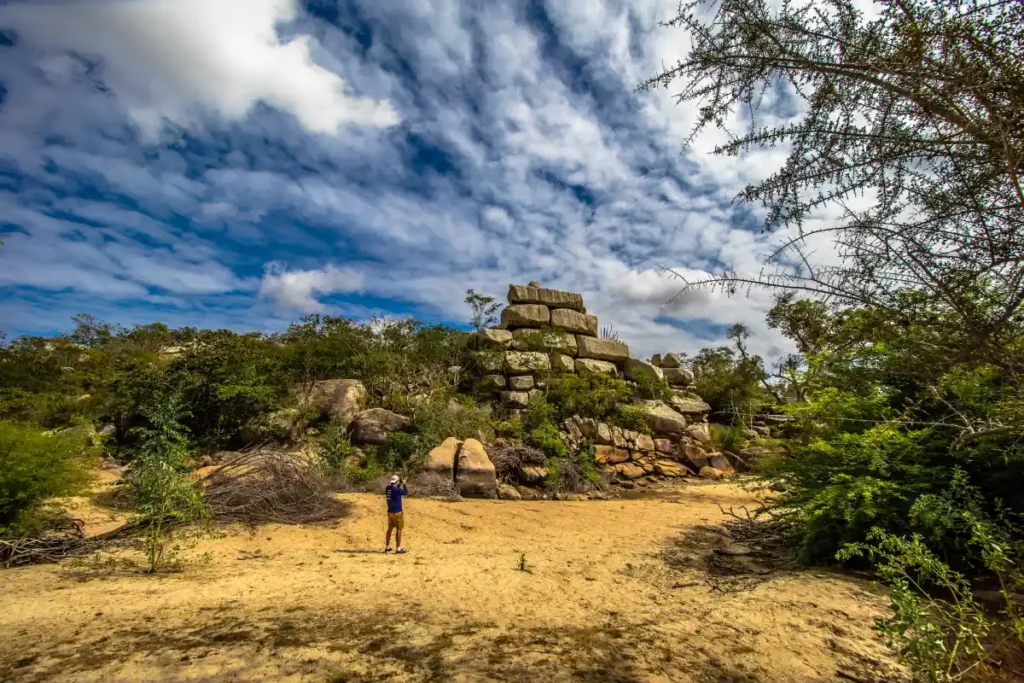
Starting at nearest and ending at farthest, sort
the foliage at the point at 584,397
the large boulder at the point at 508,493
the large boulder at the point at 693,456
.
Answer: the large boulder at the point at 508,493
the large boulder at the point at 693,456
the foliage at the point at 584,397

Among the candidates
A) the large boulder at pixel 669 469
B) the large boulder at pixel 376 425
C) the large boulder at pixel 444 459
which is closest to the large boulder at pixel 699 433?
the large boulder at pixel 669 469

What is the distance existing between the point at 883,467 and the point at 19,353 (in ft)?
77.7

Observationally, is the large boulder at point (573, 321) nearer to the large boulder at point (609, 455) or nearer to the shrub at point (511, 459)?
the large boulder at point (609, 455)

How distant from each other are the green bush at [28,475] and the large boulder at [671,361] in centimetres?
2150

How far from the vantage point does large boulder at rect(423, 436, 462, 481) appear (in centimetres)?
1209

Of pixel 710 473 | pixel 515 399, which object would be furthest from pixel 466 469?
pixel 710 473

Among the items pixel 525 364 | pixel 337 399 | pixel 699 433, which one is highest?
pixel 525 364

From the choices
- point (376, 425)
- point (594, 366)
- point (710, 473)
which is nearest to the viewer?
point (376, 425)

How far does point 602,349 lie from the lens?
19.9 m

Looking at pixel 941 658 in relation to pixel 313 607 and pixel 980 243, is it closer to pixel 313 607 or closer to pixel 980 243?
pixel 980 243

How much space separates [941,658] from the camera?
108 inches

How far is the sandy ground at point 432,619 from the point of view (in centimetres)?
338

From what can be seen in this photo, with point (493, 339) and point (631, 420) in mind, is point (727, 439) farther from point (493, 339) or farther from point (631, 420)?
point (493, 339)

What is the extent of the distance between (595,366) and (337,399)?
9.59 meters
